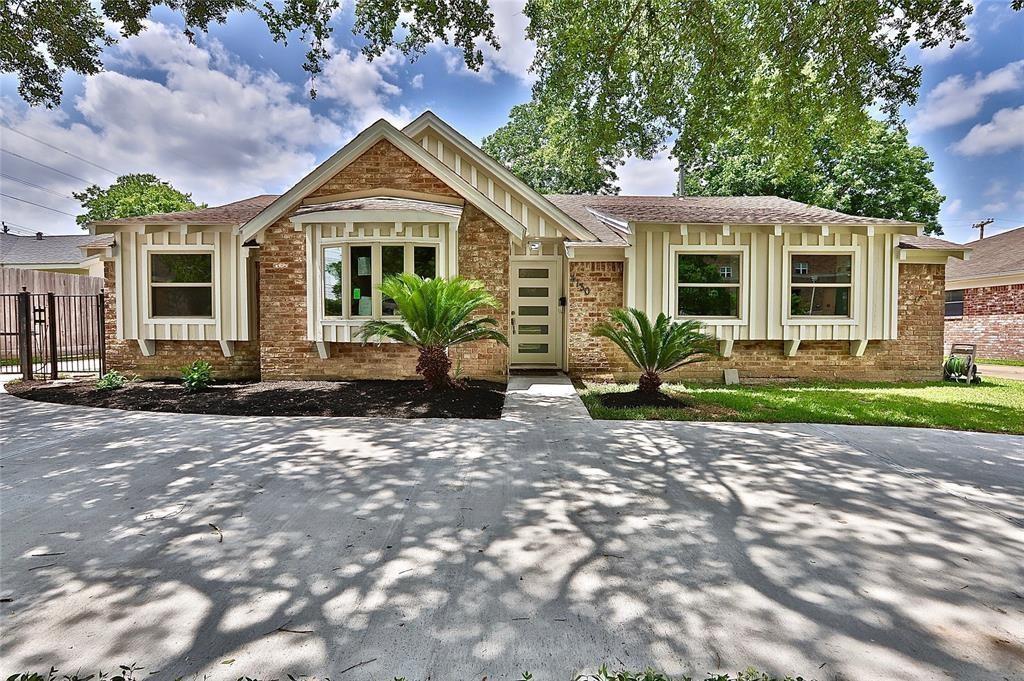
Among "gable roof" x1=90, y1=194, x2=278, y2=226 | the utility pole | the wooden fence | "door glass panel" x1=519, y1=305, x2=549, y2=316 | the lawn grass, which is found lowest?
the lawn grass

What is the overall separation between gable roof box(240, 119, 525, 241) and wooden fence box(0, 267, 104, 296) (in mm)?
8919

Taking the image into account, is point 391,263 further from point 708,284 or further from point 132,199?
point 132,199

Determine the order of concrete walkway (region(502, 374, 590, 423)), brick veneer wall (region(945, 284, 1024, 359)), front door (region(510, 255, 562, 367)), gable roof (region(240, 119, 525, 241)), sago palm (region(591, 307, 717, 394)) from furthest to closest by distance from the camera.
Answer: brick veneer wall (region(945, 284, 1024, 359))
front door (region(510, 255, 562, 367))
gable roof (region(240, 119, 525, 241))
sago palm (region(591, 307, 717, 394))
concrete walkway (region(502, 374, 590, 423))

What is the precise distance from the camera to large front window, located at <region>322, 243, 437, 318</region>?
335 inches

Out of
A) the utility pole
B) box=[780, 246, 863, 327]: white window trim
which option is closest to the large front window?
box=[780, 246, 863, 327]: white window trim

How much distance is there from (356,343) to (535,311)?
3.97 metres

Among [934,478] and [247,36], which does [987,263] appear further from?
[247,36]

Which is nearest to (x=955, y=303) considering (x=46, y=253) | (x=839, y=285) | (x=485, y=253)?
(x=839, y=285)

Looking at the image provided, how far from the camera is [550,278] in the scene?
10602mm

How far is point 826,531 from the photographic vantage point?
10.1ft

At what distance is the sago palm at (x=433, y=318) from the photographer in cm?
714

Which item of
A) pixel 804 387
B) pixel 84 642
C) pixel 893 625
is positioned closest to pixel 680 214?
pixel 804 387

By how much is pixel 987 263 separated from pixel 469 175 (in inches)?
754

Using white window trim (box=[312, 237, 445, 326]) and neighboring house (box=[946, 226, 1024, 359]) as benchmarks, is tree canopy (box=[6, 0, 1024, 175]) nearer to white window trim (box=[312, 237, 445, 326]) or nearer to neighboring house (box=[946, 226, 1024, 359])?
white window trim (box=[312, 237, 445, 326])
